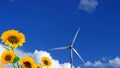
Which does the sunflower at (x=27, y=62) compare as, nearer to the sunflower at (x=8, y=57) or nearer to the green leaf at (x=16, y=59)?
the green leaf at (x=16, y=59)

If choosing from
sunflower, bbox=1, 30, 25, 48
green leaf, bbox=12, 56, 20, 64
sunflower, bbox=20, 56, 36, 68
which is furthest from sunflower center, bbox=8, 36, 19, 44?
green leaf, bbox=12, 56, 20, 64

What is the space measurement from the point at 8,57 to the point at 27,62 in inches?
37.5

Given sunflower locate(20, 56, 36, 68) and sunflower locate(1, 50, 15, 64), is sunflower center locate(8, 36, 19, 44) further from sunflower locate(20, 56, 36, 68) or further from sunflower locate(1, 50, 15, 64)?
sunflower locate(20, 56, 36, 68)

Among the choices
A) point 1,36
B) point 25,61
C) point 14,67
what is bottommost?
point 14,67

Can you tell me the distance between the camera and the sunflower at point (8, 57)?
13969 millimetres

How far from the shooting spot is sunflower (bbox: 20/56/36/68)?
14390 mm

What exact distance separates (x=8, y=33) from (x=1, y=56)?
1.09 metres

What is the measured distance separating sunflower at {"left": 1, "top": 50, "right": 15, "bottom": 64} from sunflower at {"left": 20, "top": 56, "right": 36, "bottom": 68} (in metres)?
0.54

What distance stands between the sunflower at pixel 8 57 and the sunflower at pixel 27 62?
1.77 ft

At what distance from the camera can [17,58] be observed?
14000 millimetres

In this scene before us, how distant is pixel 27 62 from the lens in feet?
48.9

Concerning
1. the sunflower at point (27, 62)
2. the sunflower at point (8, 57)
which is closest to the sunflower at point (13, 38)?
the sunflower at point (8, 57)

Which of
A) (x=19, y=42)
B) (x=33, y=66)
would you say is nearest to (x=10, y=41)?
(x=19, y=42)

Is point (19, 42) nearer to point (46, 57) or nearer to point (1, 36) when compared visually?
point (1, 36)
